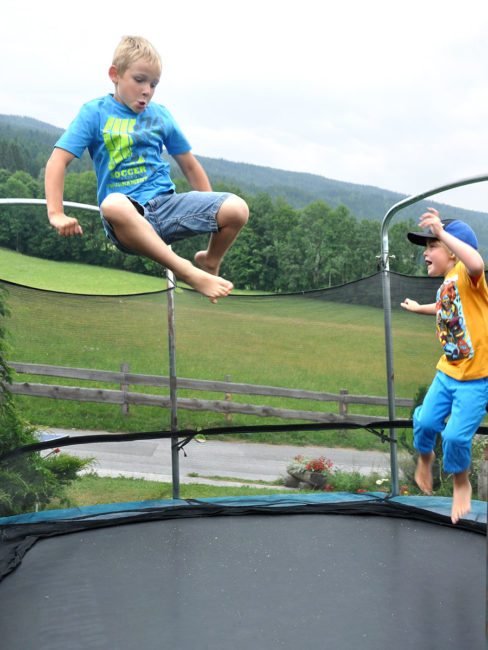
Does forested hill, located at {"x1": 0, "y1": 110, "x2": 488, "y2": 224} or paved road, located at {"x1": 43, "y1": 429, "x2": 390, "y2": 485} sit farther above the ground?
→ forested hill, located at {"x1": 0, "y1": 110, "x2": 488, "y2": 224}

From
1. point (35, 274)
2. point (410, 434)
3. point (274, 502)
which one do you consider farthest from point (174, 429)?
point (35, 274)

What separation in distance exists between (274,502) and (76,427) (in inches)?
47.8

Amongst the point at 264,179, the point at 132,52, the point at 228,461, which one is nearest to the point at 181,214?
the point at 132,52

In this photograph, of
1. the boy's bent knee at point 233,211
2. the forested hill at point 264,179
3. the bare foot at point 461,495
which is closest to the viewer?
the boy's bent knee at point 233,211

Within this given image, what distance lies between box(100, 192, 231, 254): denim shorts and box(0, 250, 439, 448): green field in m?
1.66

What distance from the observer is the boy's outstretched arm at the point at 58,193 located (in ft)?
5.23

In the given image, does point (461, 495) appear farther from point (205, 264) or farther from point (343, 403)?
point (343, 403)

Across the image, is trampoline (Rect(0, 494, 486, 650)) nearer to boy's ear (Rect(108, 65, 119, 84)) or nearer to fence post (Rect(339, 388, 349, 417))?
fence post (Rect(339, 388, 349, 417))

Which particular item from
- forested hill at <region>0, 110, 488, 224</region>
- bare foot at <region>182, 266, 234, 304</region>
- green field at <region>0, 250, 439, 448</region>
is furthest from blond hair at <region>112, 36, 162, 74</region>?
forested hill at <region>0, 110, 488, 224</region>

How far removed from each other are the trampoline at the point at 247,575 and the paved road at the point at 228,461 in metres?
1.22

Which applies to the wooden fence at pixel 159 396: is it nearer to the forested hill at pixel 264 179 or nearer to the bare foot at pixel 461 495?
the bare foot at pixel 461 495

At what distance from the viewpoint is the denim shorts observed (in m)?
1.65

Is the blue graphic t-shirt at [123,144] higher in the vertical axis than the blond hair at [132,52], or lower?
lower

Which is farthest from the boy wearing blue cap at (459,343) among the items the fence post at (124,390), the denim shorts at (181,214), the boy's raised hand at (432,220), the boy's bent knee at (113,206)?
the fence post at (124,390)
